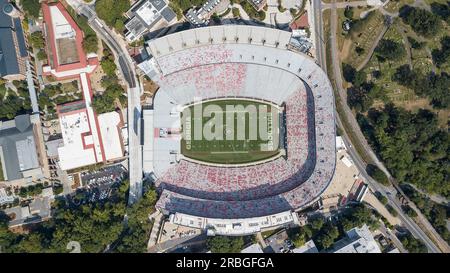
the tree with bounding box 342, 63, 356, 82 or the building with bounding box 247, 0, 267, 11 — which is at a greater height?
the building with bounding box 247, 0, 267, 11

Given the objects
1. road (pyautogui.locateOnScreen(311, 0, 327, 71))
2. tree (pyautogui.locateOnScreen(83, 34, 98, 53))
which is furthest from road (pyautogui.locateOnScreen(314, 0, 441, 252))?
tree (pyautogui.locateOnScreen(83, 34, 98, 53))

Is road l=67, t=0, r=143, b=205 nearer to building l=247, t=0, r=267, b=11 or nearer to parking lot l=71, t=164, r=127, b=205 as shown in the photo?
parking lot l=71, t=164, r=127, b=205

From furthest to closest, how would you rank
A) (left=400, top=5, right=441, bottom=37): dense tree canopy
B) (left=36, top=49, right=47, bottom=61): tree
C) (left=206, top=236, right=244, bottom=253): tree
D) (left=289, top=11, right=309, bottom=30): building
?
(left=289, top=11, right=309, bottom=30): building, (left=36, top=49, right=47, bottom=61): tree, (left=400, top=5, right=441, bottom=37): dense tree canopy, (left=206, top=236, right=244, bottom=253): tree

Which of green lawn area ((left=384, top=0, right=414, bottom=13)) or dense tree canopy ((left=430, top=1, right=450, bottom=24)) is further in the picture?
green lawn area ((left=384, top=0, right=414, bottom=13))

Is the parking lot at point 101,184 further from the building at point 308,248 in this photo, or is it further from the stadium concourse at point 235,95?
the building at point 308,248

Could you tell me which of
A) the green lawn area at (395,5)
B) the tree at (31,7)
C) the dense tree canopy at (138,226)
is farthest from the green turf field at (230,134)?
the tree at (31,7)

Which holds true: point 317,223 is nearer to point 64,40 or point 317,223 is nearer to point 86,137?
point 86,137
